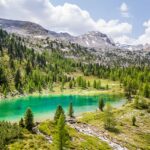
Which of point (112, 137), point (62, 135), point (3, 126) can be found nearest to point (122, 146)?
point (112, 137)

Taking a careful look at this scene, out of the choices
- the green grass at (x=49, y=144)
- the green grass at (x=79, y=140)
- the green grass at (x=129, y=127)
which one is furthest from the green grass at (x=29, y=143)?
the green grass at (x=129, y=127)

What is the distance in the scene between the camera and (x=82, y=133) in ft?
270

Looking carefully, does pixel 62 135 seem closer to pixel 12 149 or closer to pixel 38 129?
pixel 12 149

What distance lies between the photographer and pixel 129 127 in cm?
10369

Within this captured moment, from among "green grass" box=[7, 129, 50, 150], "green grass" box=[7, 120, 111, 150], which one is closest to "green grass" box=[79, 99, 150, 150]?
"green grass" box=[7, 120, 111, 150]

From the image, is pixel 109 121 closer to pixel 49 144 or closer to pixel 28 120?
pixel 28 120

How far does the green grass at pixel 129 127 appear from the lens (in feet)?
285

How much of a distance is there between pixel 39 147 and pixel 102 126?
42.0 metres

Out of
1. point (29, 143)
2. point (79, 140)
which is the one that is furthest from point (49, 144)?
point (79, 140)

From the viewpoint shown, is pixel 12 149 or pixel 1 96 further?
pixel 1 96

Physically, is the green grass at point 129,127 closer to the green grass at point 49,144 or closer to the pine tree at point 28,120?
the green grass at point 49,144

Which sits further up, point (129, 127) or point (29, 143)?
point (29, 143)

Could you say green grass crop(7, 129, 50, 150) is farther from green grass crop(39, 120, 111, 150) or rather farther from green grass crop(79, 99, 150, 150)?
green grass crop(79, 99, 150, 150)

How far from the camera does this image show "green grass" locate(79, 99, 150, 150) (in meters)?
86.8
